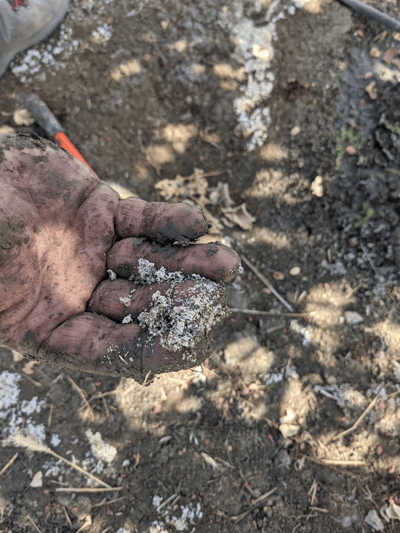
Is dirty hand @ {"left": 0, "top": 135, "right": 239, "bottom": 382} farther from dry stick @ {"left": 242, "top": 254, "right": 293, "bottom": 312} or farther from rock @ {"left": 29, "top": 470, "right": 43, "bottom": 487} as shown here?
dry stick @ {"left": 242, "top": 254, "right": 293, "bottom": 312}

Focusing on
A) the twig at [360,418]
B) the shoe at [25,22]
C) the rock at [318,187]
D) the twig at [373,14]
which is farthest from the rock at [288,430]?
the shoe at [25,22]

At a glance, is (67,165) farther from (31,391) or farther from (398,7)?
(398,7)

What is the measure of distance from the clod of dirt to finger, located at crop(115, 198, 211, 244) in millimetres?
242

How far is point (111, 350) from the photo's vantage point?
2031 mm

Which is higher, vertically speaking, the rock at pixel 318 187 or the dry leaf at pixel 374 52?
the dry leaf at pixel 374 52

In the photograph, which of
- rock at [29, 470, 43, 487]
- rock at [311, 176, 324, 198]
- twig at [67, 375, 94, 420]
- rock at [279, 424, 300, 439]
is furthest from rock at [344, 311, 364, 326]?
rock at [29, 470, 43, 487]

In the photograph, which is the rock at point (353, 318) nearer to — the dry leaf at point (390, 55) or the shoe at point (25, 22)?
the dry leaf at point (390, 55)

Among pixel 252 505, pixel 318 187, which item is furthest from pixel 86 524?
pixel 318 187

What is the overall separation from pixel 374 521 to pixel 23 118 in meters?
4.52

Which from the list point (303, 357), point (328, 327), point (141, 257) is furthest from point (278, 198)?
point (141, 257)

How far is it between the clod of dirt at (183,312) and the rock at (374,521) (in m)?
2.11

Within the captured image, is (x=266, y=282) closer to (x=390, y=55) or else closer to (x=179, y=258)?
(x=179, y=258)

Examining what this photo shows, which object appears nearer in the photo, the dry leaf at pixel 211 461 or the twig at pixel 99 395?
the dry leaf at pixel 211 461

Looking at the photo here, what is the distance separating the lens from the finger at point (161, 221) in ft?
6.72
